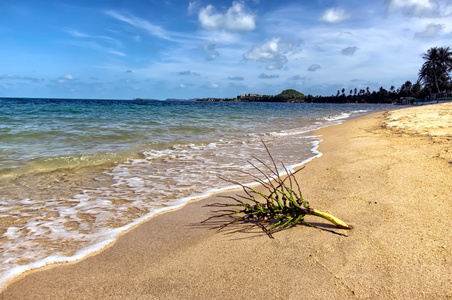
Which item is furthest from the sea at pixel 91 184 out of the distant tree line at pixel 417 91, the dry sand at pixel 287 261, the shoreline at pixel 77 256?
the distant tree line at pixel 417 91

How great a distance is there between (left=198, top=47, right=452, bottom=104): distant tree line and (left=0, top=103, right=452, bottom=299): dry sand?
58.0m

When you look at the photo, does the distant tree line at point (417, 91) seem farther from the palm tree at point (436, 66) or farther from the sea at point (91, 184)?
the sea at point (91, 184)

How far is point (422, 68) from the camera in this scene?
6166cm

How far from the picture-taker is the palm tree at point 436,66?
186 ft

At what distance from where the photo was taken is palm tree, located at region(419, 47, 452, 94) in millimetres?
56562

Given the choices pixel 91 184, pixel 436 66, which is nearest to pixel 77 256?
pixel 91 184

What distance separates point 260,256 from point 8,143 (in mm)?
9447

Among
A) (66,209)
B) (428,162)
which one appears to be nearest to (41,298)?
(66,209)

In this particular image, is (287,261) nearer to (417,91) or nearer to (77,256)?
(77,256)

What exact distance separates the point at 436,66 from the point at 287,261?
243ft

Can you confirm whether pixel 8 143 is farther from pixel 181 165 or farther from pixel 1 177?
pixel 181 165

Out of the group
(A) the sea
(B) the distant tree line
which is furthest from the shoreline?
(B) the distant tree line

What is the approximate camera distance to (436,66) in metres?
58.7

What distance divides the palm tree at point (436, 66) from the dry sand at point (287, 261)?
6674 centimetres
